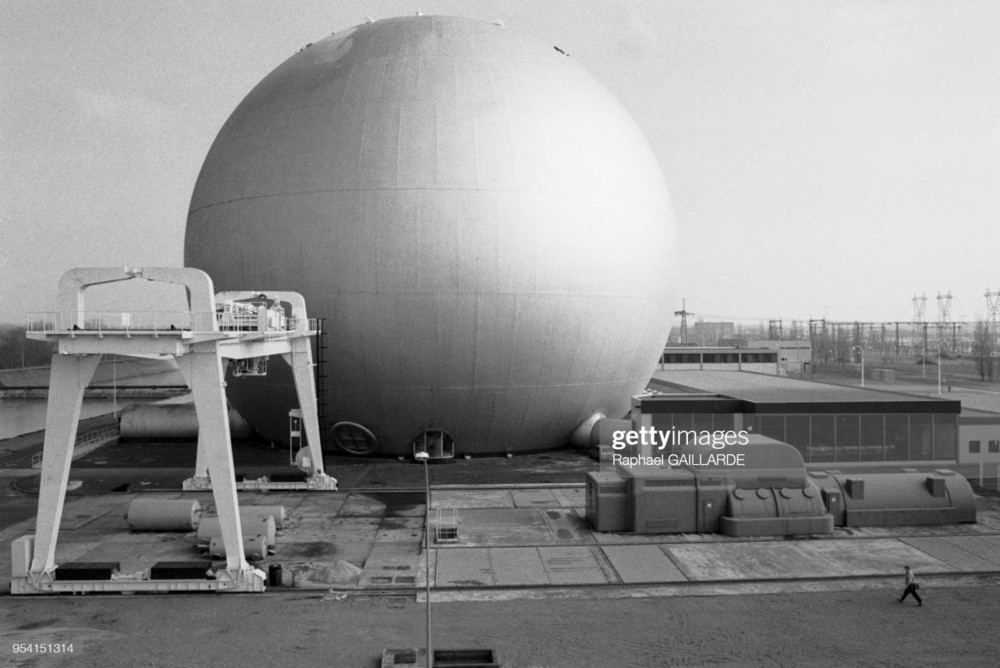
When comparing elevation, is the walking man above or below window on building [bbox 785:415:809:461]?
below

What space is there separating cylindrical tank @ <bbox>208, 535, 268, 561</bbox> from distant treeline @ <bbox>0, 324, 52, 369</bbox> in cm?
12832

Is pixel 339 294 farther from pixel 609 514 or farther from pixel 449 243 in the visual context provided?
pixel 609 514

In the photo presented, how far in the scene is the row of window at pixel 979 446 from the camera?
33906 millimetres

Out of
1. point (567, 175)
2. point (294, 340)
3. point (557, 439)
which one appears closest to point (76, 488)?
point (294, 340)

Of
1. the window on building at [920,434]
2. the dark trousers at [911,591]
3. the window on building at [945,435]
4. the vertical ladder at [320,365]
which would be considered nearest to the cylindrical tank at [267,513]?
the vertical ladder at [320,365]

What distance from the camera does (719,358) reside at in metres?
75.6

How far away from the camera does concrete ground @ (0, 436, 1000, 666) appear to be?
16114 millimetres

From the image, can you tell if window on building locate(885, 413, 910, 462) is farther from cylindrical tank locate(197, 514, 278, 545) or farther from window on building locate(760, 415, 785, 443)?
cylindrical tank locate(197, 514, 278, 545)

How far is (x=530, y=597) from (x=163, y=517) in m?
12.5

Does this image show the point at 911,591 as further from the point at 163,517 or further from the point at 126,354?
the point at 163,517

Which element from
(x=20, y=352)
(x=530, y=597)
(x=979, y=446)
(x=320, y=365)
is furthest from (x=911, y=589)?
(x=20, y=352)

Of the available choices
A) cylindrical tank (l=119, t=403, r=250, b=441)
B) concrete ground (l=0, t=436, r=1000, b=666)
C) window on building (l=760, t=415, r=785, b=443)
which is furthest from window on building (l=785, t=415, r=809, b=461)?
cylindrical tank (l=119, t=403, r=250, b=441)

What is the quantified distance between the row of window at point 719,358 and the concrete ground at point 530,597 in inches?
1889

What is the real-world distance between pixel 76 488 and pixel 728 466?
82.8 feet
